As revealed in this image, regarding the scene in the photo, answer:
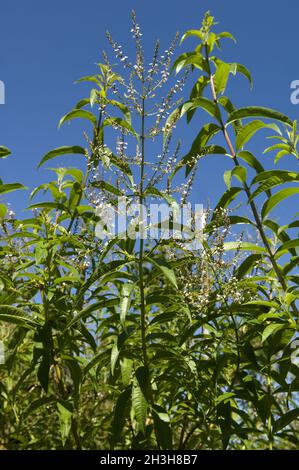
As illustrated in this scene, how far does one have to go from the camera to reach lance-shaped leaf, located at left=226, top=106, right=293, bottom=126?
2510 mm

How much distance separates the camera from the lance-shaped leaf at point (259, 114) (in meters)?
2.51

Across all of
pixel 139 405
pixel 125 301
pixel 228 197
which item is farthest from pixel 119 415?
pixel 228 197

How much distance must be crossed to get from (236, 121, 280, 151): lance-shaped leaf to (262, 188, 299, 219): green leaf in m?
0.32

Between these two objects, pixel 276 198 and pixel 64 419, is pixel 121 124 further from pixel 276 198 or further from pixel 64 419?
pixel 64 419

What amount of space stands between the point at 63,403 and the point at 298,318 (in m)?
1.10

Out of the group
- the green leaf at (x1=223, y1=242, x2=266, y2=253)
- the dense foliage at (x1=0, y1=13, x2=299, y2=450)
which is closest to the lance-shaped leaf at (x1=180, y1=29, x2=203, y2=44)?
the dense foliage at (x1=0, y1=13, x2=299, y2=450)

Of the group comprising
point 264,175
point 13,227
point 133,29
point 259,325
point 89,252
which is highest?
point 133,29

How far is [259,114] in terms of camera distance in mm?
2535

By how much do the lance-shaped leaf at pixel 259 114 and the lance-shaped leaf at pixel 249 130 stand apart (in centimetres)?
5

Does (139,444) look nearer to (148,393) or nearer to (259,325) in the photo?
(148,393)

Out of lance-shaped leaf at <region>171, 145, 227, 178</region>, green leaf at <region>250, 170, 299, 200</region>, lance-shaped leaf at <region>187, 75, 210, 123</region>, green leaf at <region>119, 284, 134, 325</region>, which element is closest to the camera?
green leaf at <region>119, 284, 134, 325</region>

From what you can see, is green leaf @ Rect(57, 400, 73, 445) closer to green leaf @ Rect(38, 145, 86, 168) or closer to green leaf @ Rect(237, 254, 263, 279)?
green leaf @ Rect(237, 254, 263, 279)

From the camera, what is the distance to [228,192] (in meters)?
2.51

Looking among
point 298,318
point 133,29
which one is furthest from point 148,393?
point 133,29
